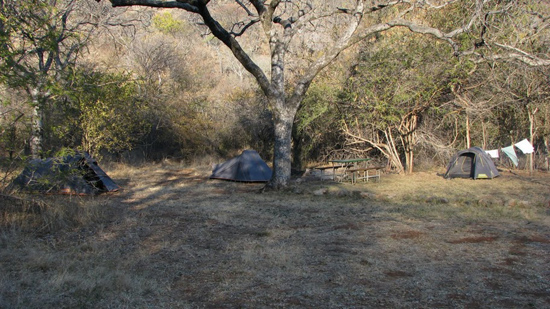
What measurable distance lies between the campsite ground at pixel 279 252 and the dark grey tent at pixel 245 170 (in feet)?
13.4

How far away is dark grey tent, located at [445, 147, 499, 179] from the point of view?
50.9 ft

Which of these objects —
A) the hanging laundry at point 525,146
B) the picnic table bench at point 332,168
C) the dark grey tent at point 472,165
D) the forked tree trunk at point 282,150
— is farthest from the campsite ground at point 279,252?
the hanging laundry at point 525,146

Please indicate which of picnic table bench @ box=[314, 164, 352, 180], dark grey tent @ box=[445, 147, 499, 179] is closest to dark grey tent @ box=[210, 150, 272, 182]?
picnic table bench @ box=[314, 164, 352, 180]

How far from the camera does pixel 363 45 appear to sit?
1783cm

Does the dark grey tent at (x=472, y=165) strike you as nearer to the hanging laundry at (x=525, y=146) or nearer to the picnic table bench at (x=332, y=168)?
the hanging laundry at (x=525, y=146)

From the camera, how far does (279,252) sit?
256 inches

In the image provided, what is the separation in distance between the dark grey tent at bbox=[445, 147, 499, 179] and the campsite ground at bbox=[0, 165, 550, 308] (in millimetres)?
3532

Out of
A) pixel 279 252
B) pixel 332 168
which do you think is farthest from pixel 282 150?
pixel 279 252

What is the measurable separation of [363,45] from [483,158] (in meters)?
6.27

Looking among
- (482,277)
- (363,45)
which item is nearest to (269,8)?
(363,45)

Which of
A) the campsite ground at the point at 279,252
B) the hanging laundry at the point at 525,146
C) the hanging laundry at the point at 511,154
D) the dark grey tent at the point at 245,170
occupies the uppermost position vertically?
the hanging laundry at the point at 525,146

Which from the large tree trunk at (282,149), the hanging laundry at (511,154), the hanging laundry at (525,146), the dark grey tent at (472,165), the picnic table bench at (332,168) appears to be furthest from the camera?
the hanging laundry at (511,154)

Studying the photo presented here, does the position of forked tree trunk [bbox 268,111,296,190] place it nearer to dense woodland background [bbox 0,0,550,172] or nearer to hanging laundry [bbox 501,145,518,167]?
dense woodland background [bbox 0,0,550,172]

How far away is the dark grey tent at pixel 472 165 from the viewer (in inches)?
611
